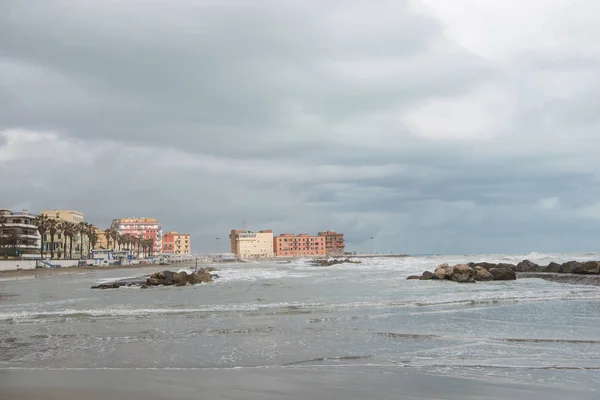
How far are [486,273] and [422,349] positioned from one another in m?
31.4

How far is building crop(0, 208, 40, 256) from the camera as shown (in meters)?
95.9

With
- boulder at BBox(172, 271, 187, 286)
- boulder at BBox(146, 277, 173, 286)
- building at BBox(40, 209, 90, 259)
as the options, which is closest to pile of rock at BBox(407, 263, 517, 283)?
boulder at BBox(172, 271, 187, 286)

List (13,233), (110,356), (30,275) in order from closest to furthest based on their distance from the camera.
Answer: (110,356) → (30,275) → (13,233)

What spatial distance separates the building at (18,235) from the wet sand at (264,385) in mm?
96359

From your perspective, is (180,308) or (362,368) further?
(180,308)

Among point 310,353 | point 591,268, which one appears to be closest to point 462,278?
point 591,268

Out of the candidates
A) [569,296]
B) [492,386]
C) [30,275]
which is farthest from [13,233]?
[492,386]

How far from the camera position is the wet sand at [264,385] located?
760 cm

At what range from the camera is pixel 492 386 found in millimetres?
8078

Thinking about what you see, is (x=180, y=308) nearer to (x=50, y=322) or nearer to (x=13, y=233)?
(x=50, y=322)

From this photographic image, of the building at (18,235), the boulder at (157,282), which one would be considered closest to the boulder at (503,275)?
the boulder at (157,282)

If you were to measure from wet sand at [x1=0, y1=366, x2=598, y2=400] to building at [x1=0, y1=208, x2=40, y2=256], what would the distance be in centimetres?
9636

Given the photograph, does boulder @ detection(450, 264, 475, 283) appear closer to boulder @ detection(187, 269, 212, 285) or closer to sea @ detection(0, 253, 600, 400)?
sea @ detection(0, 253, 600, 400)

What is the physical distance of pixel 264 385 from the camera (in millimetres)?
8281
